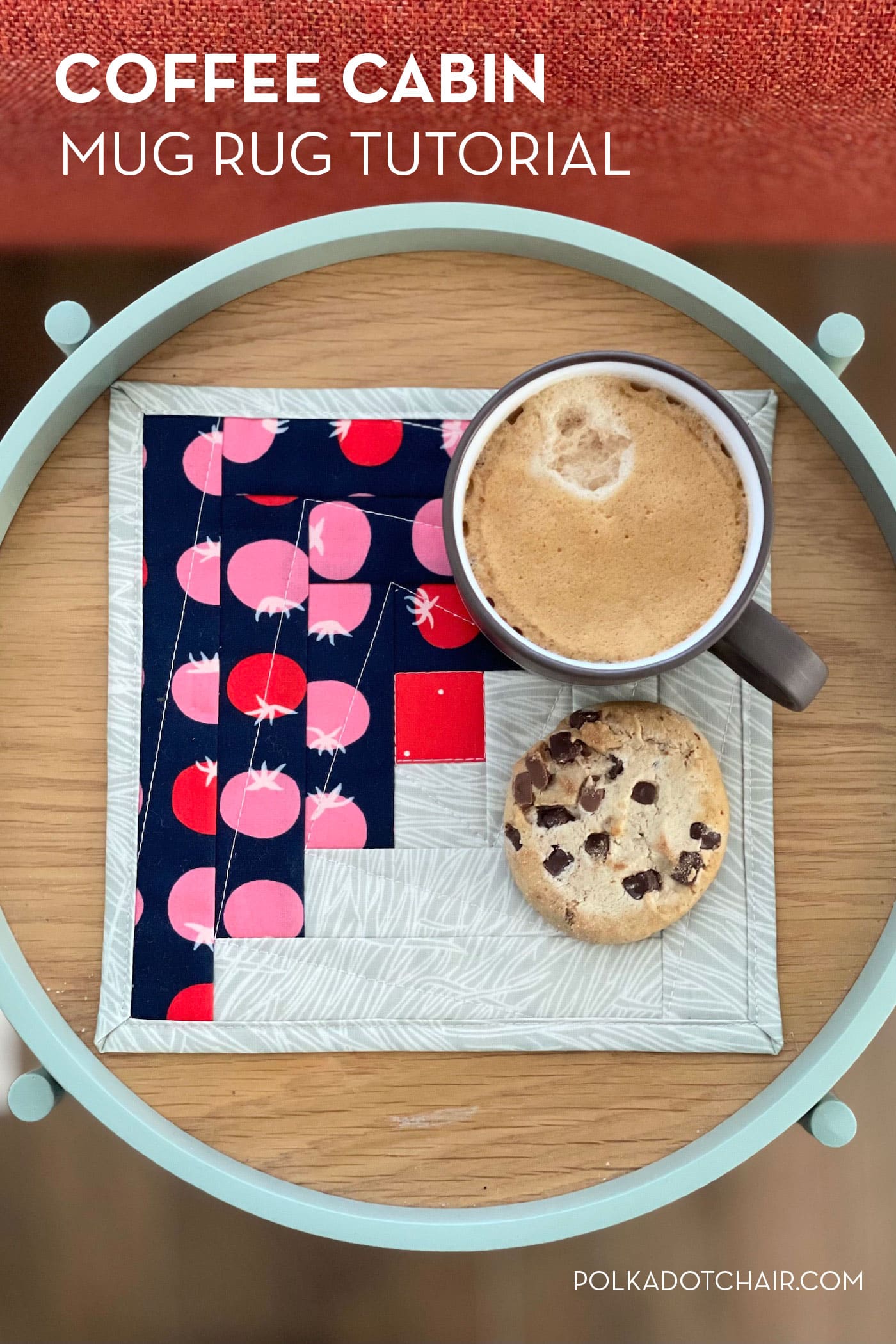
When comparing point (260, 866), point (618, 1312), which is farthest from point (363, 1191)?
point (618, 1312)

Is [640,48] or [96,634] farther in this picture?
[640,48]

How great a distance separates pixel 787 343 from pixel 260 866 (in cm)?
48

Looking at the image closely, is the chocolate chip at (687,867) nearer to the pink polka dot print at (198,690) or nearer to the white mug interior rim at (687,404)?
the white mug interior rim at (687,404)

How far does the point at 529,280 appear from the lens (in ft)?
2.33

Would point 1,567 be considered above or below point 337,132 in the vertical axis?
below

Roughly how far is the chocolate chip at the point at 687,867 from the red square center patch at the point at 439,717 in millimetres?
142

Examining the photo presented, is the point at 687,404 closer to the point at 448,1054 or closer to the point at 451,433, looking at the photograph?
the point at 451,433

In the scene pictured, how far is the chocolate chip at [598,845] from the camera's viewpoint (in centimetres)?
66

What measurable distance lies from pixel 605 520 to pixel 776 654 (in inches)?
4.9

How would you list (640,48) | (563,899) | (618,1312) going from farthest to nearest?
1. (618,1312)
2. (640,48)
3. (563,899)

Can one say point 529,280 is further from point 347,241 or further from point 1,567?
point 1,567

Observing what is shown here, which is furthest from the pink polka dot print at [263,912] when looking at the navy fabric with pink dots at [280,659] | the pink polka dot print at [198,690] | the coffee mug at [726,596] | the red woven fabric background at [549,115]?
the red woven fabric background at [549,115]

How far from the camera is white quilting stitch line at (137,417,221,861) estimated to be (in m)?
0.69

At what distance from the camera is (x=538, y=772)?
26.0 inches
